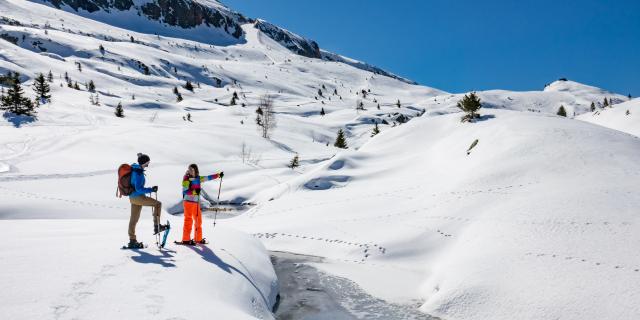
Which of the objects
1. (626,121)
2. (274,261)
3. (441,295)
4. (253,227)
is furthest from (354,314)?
(626,121)

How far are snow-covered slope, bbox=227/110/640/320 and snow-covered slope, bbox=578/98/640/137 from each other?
25547 mm

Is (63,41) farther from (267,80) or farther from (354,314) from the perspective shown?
(354,314)

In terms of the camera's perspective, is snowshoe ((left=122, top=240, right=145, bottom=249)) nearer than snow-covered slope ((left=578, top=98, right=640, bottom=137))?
Yes

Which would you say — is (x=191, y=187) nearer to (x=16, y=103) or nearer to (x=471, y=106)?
(x=471, y=106)

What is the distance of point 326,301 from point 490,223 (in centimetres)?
629

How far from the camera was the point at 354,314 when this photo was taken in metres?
9.44

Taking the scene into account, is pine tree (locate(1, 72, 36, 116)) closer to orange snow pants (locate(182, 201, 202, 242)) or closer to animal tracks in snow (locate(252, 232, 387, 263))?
animal tracks in snow (locate(252, 232, 387, 263))

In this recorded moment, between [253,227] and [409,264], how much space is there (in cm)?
849

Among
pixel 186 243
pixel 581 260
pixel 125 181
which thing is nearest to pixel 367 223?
pixel 581 260

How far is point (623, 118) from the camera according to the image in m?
44.2

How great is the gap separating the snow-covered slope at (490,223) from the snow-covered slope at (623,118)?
83.8 feet

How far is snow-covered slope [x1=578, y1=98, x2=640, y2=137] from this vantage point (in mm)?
40812

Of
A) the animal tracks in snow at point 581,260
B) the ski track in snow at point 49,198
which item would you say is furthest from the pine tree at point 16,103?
the animal tracks in snow at point 581,260

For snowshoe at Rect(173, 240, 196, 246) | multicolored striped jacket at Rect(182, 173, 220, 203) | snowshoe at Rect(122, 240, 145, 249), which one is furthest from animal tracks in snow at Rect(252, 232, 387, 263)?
snowshoe at Rect(122, 240, 145, 249)
